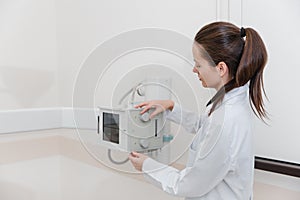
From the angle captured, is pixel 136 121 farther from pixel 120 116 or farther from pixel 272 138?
pixel 272 138

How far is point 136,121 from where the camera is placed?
1.01 m

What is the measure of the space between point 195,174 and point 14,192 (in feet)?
4.30

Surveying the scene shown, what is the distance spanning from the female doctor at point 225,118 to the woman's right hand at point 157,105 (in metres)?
0.16

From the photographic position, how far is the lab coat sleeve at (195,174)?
2.94 ft

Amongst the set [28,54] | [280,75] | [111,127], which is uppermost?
[28,54]

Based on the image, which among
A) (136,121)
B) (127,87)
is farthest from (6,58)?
(136,121)

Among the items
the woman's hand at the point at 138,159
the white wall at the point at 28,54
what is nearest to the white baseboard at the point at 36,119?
the white wall at the point at 28,54

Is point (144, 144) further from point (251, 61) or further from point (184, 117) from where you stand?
point (251, 61)

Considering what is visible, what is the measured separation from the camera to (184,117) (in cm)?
114

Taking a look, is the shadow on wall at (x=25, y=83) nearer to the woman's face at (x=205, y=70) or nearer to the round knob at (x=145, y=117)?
the round knob at (x=145, y=117)

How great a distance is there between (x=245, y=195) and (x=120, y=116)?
404mm

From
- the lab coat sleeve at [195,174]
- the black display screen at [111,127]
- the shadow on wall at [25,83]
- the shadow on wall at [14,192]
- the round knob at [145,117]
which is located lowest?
the shadow on wall at [14,192]

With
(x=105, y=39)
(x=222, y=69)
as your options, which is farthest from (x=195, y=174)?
(x=105, y=39)

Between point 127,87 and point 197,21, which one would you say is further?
point 197,21
